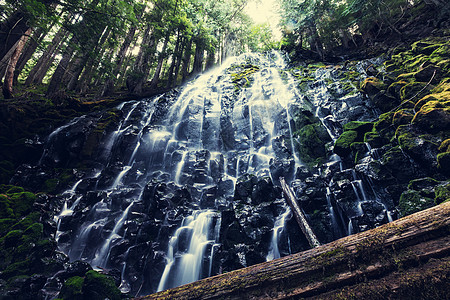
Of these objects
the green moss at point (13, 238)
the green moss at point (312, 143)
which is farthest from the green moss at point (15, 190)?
the green moss at point (312, 143)

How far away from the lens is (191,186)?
10312 millimetres

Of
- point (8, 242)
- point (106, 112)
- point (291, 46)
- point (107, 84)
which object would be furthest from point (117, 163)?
point (291, 46)

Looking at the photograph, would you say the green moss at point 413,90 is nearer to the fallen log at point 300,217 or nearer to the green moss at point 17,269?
the fallen log at point 300,217

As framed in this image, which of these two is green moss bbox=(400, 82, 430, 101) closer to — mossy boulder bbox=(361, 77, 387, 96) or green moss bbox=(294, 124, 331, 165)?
mossy boulder bbox=(361, 77, 387, 96)

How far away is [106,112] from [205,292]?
1475 cm

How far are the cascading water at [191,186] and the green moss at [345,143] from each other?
61 centimetres

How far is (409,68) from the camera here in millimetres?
10422

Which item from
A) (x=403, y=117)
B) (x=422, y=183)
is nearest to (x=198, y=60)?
(x=403, y=117)

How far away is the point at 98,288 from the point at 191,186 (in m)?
5.76

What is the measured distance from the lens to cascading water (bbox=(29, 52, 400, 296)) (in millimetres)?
7059

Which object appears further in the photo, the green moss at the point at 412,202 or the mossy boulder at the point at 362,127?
the mossy boulder at the point at 362,127

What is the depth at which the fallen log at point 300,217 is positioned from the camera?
6324 millimetres

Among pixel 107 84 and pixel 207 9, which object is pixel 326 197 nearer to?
pixel 107 84

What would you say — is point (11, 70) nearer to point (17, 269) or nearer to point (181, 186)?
point (17, 269)
